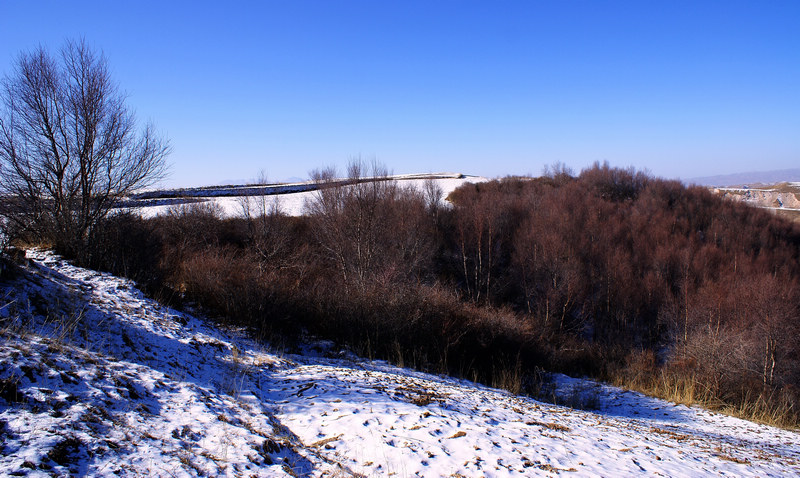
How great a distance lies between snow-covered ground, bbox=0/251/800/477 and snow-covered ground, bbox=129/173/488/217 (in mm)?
19467

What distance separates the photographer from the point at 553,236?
32.4 metres

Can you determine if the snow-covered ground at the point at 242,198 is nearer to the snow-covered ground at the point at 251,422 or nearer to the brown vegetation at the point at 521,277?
the brown vegetation at the point at 521,277

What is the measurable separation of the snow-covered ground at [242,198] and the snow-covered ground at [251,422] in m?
19.5

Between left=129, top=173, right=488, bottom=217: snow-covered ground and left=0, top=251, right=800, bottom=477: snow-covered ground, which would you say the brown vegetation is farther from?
left=0, top=251, right=800, bottom=477: snow-covered ground

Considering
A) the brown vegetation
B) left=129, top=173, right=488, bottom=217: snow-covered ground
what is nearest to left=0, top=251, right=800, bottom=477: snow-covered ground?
the brown vegetation

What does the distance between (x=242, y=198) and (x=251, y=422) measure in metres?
26.1

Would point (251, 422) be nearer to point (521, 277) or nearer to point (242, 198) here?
point (242, 198)

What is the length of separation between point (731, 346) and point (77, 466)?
2293 centimetres

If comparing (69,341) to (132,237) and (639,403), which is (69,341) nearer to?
(132,237)

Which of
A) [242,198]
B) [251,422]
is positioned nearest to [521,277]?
[242,198]

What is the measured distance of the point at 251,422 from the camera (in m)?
3.97

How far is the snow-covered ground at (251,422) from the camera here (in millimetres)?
3006

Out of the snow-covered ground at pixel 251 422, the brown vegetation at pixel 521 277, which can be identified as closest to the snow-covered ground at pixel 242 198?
the brown vegetation at pixel 521 277

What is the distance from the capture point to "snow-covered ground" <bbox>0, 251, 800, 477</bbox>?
301 centimetres
